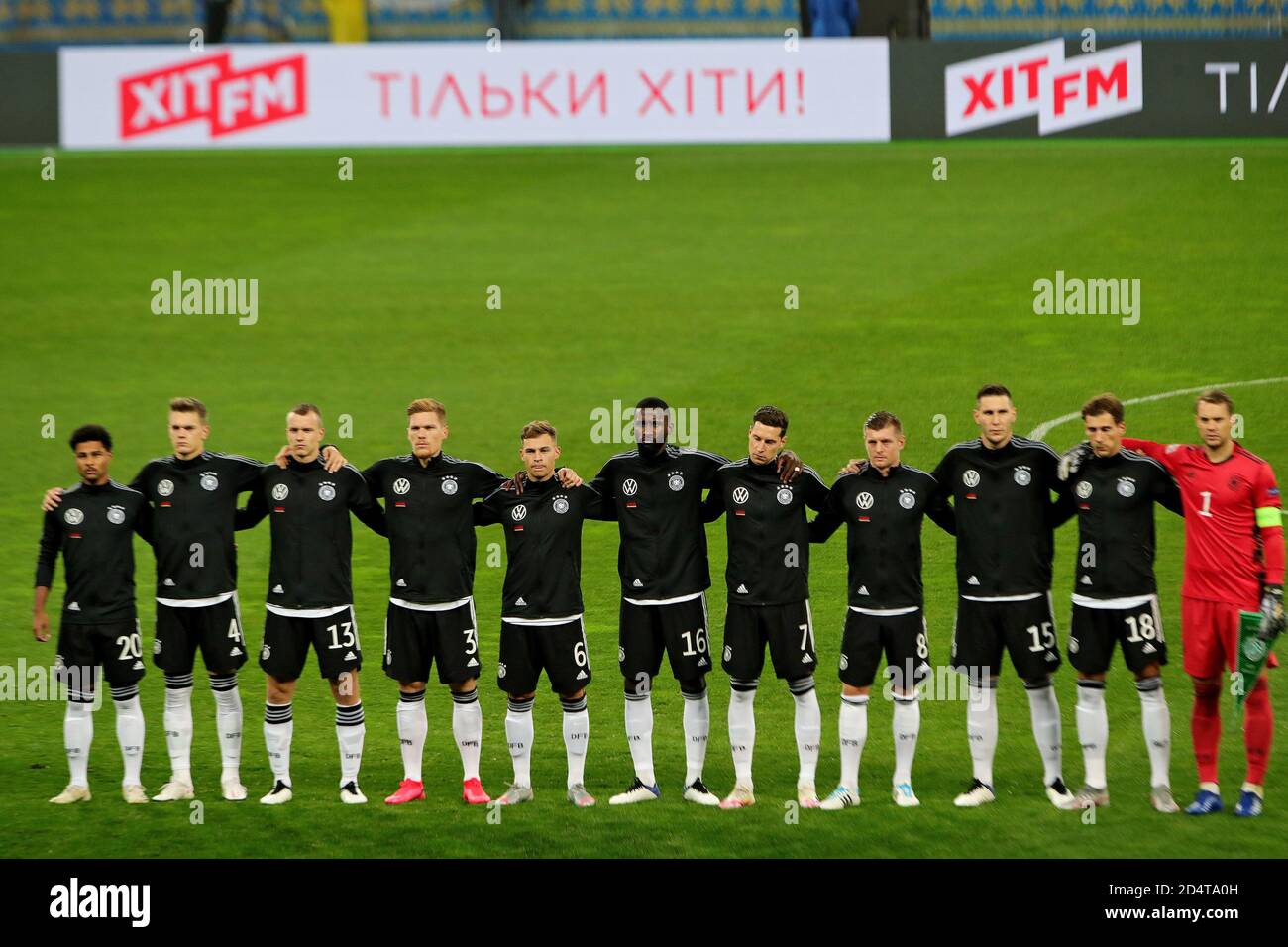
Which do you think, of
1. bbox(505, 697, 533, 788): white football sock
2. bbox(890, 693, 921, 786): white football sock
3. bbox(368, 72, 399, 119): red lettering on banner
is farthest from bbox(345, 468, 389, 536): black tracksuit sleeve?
bbox(368, 72, 399, 119): red lettering on banner

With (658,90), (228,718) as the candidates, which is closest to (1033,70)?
(658,90)

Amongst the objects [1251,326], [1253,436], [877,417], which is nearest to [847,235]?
[1251,326]

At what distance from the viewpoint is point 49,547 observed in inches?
432

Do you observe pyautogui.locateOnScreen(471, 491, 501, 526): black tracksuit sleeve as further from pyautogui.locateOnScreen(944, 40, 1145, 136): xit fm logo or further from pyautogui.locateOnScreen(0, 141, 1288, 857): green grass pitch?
pyautogui.locateOnScreen(944, 40, 1145, 136): xit fm logo

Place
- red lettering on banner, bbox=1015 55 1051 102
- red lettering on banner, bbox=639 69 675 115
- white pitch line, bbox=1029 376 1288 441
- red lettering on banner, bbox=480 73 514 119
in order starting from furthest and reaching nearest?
red lettering on banner, bbox=480 73 514 119, red lettering on banner, bbox=639 69 675 115, red lettering on banner, bbox=1015 55 1051 102, white pitch line, bbox=1029 376 1288 441

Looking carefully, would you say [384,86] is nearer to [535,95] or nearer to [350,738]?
[535,95]

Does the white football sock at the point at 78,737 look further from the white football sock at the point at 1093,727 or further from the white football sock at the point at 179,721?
the white football sock at the point at 1093,727

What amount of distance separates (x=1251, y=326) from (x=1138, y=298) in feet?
4.80

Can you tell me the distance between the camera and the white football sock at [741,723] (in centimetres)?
1077

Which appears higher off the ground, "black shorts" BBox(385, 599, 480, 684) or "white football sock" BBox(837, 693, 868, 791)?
"black shorts" BBox(385, 599, 480, 684)

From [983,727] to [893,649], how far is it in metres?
0.71

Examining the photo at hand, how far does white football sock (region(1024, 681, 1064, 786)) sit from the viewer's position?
10.6m

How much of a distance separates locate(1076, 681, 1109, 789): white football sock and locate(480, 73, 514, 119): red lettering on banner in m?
18.1

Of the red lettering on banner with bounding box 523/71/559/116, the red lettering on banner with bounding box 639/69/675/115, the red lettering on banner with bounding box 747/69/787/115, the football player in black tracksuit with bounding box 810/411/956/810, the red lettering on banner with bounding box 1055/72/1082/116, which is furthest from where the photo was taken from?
the red lettering on banner with bounding box 523/71/559/116
